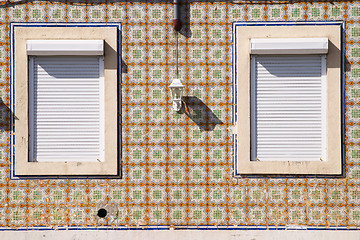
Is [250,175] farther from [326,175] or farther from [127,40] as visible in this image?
[127,40]

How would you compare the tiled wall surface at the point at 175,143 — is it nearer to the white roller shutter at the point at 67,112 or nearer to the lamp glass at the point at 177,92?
the lamp glass at the point at 177,92

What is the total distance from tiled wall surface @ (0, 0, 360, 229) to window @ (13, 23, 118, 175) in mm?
204

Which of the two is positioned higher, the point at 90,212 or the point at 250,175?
the point at 250,175

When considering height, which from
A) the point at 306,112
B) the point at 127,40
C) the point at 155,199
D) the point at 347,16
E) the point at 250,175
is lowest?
the point at 155,199

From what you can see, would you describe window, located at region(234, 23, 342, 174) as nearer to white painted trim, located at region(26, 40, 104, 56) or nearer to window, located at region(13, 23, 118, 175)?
window, located at region(13, 23, 118, 175)

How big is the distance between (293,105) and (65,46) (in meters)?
3.89

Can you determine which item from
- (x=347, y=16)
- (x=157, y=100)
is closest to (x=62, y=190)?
(x=157, y=100)

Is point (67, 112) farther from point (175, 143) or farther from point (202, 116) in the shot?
point (202, 116)

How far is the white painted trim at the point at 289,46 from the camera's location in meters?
6.21

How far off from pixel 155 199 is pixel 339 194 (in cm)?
306

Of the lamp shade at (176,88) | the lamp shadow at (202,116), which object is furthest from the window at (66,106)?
the lamp shadow at (202,116)

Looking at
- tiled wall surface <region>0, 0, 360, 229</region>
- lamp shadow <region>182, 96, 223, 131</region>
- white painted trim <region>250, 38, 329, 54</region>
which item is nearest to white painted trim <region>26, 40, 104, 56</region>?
tiled wall surface <region>0, 0, 360, 229</region>

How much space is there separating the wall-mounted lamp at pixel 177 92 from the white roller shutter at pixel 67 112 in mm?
1211

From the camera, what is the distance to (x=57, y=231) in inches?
253
